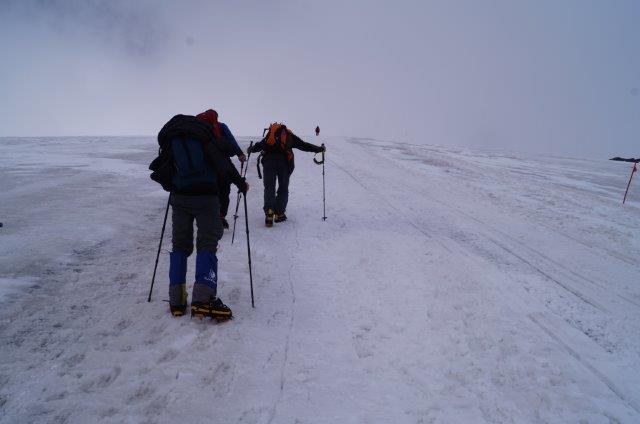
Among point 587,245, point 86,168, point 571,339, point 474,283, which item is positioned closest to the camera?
point 571,339

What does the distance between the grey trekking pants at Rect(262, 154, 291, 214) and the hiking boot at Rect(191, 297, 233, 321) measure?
409 cm

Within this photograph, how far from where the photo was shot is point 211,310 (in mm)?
4695

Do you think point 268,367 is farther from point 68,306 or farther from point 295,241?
point 295,241

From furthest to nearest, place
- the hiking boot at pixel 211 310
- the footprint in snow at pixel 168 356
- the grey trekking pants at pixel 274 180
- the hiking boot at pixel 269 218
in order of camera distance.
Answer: the grey trekking pants at pixel 274 180 → the hiking boot at pixel 269 218 → the hiking boot at pixel 211 310 → the footprint in snow at pixel 168 356

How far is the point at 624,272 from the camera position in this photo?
7297 mm

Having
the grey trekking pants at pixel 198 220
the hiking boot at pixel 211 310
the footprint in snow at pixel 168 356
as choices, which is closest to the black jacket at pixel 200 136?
the grey trekking pants at pixel 198 220

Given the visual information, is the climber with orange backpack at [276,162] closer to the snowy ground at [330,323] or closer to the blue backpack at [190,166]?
the snowy ground at [330,323]

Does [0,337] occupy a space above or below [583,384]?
above

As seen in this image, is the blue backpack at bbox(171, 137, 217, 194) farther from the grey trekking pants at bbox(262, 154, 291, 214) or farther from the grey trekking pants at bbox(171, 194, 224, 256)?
the grey trekking pants at bbox(262, 154, 291, 214)

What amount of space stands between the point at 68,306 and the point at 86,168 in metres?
11.4

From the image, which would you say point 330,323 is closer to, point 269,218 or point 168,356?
point 168,356

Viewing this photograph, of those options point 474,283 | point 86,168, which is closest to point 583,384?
point 474,283

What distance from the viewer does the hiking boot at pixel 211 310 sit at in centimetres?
470

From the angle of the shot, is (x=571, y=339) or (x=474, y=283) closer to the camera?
(x=571, y=339)
